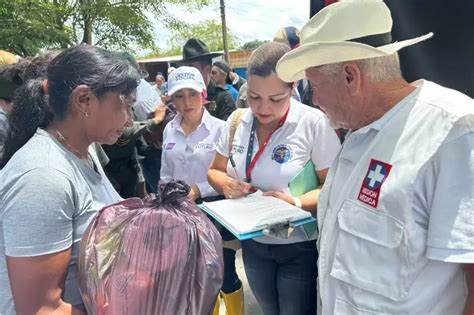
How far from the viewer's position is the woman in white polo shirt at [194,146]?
2473 mm

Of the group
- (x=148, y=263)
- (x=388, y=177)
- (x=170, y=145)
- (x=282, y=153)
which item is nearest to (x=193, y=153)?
(x=170, y=145)

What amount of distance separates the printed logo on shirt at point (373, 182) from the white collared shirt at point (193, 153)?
4.48ft

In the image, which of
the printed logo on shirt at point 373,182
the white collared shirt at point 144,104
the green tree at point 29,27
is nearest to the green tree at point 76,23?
the green tree at point 29,27

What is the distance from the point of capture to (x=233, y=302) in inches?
99.7

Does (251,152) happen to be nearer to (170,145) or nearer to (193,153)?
(193,153)

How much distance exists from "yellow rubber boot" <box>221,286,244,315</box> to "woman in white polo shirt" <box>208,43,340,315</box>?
23.8 inches

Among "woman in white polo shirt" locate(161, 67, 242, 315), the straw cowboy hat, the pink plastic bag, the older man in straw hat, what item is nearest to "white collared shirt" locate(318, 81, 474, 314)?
the older man in straw hat

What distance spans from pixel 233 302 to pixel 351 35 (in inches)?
75.3

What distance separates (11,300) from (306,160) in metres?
1.22

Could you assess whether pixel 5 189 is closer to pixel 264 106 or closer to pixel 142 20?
pixel 264 106

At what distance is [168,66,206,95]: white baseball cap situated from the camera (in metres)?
2.64

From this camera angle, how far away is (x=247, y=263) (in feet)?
6.57

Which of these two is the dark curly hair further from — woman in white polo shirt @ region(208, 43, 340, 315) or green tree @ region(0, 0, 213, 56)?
green tree @ region(0, 0, 213, 56)

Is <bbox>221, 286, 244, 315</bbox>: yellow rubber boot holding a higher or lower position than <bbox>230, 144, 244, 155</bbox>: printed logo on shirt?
lower
